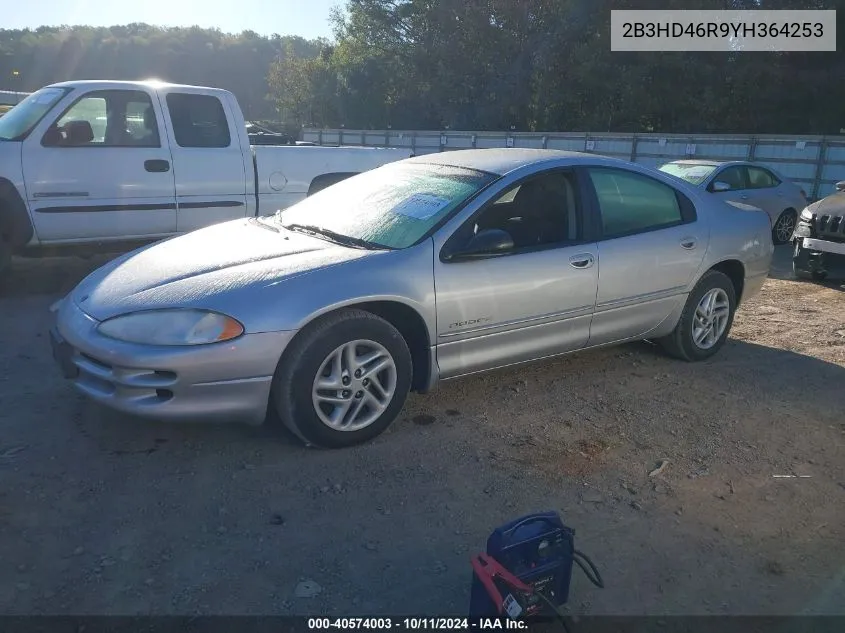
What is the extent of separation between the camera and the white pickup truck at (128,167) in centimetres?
640

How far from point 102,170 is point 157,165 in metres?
0.49

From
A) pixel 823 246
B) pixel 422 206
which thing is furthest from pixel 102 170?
pixel 823 246

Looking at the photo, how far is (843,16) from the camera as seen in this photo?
24188 mm

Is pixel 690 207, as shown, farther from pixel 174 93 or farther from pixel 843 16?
pixel 843 16

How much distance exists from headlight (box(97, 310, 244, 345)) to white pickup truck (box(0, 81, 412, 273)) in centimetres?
340

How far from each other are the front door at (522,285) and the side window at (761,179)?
27.0 ft

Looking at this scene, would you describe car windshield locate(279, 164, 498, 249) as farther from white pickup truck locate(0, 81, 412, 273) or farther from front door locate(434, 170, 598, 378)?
white pickup truck locate(0, 81, 412, 273)

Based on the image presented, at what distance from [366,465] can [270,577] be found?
955 mm

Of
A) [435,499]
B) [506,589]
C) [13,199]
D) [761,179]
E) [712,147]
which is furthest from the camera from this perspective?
[712,147]

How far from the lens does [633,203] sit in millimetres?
4758

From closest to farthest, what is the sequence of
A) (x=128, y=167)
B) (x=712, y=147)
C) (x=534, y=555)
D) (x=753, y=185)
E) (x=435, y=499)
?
(x=534, y=555) < (x=435, y=499) < (x=128, y=167) < (x=753, y=185) < (x=712, y=147)

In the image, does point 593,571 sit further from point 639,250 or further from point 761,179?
point 761,179

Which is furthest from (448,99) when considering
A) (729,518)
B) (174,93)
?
(729,518)

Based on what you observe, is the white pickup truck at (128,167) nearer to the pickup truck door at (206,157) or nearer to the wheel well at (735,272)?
the pickup truck door at (206,157)
